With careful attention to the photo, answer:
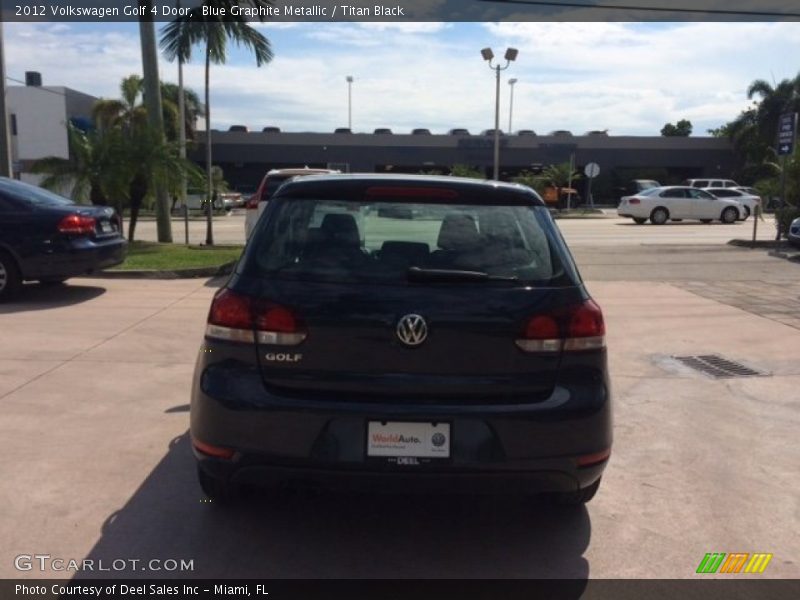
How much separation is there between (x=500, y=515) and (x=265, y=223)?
1.91 m

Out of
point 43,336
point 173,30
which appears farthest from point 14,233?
point 173,30

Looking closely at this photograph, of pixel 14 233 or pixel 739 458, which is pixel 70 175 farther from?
pixel 739 458

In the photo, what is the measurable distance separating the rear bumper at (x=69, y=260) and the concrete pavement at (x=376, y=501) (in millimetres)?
2579

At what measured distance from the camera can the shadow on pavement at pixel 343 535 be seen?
3.37 metres

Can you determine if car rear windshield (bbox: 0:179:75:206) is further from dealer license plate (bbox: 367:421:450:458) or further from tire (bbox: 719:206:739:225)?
tire (bbox: 719:206:739:225)

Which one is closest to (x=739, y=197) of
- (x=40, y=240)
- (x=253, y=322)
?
(x=40, y=240)

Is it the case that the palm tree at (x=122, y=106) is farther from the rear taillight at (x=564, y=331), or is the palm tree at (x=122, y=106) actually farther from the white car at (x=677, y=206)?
the rear taillight at (x=564, y=331)

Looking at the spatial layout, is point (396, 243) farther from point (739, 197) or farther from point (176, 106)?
point (176, 106)

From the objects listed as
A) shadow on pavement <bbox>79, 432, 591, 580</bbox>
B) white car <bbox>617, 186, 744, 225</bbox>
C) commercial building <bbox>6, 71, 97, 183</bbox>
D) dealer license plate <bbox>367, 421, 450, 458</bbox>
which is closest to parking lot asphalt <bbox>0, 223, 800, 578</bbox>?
shadow on pavement <bbox>79, 432, 591, 580</bbox>

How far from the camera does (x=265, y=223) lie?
3.51m

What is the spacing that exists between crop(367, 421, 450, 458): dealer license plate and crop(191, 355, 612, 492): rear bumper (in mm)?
27

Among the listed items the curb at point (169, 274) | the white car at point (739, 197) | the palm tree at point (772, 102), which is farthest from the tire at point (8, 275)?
the palm tree at point (772, 102)

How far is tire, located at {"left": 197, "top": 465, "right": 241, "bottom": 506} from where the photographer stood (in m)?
3.67

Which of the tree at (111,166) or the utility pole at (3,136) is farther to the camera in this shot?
the tree at (111,166)
